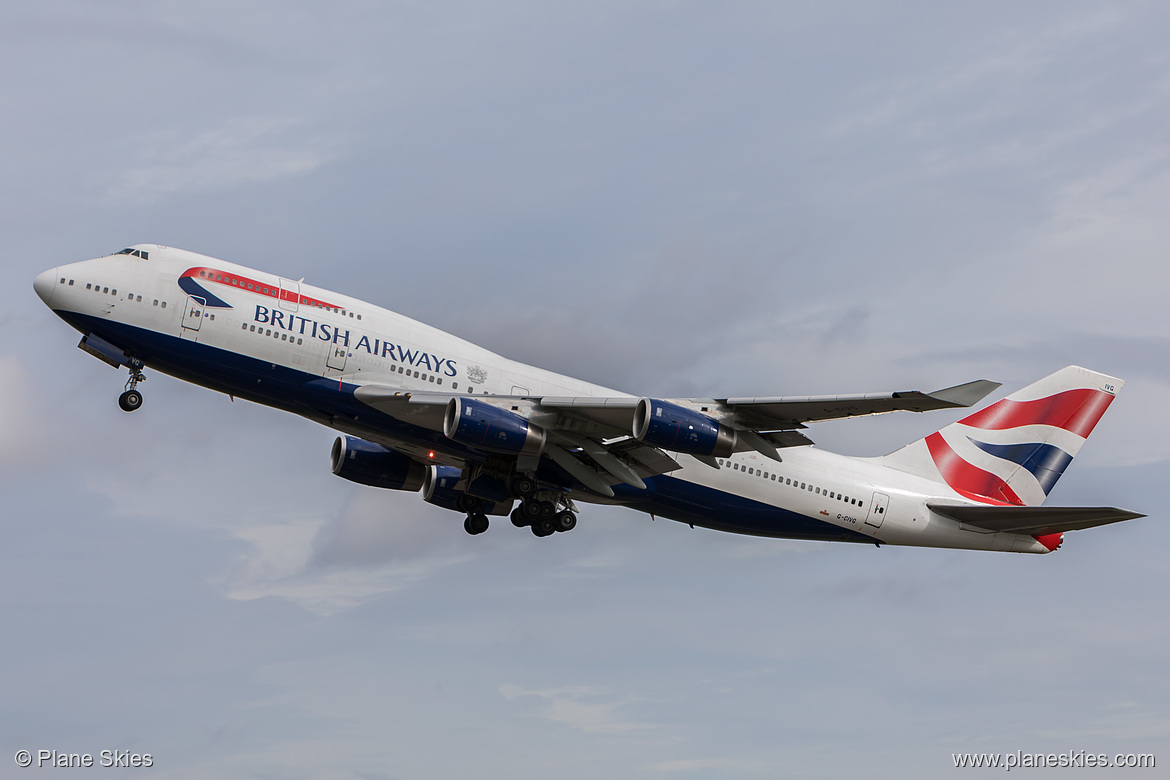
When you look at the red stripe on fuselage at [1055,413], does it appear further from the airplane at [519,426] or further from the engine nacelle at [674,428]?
the engine nacelle at [674,428]

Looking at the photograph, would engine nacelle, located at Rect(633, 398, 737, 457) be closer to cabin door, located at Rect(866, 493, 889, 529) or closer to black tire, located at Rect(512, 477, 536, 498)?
black tire, located at Rect(512, 477, 536, 498)

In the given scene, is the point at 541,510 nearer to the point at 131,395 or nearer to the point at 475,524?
the point at 475,524

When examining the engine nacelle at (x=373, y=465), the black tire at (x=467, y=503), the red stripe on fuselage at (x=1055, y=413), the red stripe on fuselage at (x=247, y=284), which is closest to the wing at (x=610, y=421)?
the red stripe on fuselage at (x=247, y=284)

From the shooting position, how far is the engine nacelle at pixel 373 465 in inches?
1460

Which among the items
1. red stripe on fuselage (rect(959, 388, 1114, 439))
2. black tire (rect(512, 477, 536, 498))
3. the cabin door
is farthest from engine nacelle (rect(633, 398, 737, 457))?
red stripe on fuselage (rect(959, 388, 1114, 439))

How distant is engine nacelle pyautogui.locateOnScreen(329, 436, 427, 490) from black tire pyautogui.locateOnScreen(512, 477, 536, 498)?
566cm

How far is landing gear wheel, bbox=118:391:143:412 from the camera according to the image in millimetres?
30062

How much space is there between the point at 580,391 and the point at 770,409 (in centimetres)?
655

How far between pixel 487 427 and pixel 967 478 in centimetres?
1784

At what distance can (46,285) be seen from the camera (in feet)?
94.0

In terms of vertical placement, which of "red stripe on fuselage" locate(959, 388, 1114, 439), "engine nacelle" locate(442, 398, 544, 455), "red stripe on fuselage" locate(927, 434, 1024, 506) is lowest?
"engine nacelle" locate(442, 398, 544, 455)

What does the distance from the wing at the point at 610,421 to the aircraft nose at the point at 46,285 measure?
798cm

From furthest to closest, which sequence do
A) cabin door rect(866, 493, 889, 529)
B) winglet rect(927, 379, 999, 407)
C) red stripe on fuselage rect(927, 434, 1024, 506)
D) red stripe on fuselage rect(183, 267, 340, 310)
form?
red stripe on fuselage rect(927, 434, 1024, 506) → cabin door rect(866, 493, 889, 529) → red stripe on fuselage rect(183, 267, 340, 310) → winglet rect(927, 379, 999, 407)

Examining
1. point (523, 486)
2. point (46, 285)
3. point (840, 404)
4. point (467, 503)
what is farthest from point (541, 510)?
point (46, 285)
